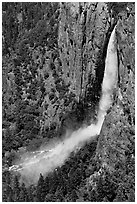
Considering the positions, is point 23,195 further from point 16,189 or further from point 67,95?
point 67,95

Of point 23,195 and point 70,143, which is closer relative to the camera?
point 23,195

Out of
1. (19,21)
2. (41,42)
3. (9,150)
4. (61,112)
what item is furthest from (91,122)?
(19,21)

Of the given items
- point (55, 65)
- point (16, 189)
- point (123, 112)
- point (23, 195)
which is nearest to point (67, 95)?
point (55, 65)

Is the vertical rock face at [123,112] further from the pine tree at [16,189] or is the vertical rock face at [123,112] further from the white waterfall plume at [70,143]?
the pine tree at [16,189]

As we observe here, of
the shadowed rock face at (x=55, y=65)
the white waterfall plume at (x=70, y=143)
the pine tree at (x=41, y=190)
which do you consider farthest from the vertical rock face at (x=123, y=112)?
the pine tree at (x=41, y=190)

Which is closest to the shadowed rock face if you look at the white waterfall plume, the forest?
the forest

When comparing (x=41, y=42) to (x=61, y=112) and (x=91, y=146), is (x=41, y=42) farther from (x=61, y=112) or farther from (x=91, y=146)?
(x=91, y=146)
